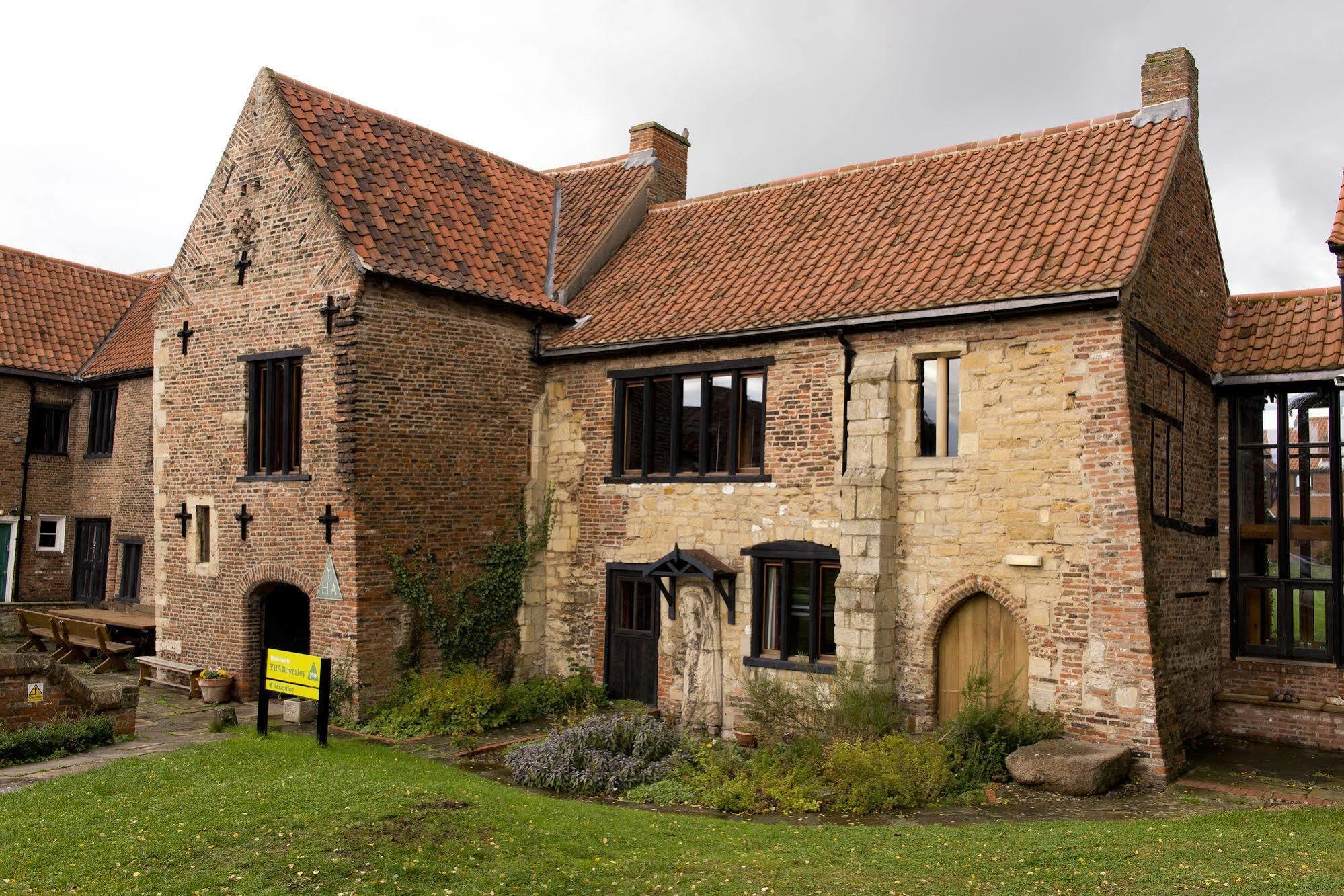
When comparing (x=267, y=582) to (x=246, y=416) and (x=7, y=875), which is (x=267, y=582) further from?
(x=7, y=875)

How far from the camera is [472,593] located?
1641 centimetres

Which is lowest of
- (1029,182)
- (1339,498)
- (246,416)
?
(1339,498)

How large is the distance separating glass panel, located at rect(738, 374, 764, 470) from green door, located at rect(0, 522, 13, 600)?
18.4m

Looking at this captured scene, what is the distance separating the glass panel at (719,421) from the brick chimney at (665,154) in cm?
631

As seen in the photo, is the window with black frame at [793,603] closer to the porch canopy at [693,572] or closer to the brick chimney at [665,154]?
the porch canopy at [693,572]

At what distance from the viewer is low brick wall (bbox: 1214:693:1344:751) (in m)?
13.8

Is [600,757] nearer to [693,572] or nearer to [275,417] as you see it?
[693,572]

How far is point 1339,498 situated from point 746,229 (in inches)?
378

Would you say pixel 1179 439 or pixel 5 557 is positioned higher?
pixel 1179 439

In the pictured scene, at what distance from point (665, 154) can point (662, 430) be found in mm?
7295

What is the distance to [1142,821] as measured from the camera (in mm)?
10203

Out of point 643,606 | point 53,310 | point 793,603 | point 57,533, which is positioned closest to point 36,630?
point 57,533

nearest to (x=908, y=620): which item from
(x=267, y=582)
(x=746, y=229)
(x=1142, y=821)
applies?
Result: (x=1142, y=821)

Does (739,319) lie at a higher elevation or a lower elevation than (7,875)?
higher
